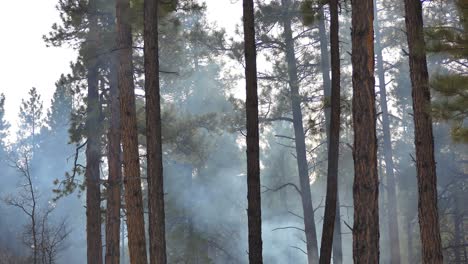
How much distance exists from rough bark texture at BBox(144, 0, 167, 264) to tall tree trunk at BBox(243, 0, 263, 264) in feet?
5.72

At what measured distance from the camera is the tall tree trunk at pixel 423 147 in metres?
10.3

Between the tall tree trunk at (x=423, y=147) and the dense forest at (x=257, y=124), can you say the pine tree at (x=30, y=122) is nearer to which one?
the dense forest at (x=257, y=124)

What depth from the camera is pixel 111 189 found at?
1678cm

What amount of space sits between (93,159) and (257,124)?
815 cm

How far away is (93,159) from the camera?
18219 millimetres

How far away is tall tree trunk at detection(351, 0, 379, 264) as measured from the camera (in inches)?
358

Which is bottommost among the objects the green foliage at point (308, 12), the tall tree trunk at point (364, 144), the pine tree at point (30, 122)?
the tall tree trunk at point (364, 144)

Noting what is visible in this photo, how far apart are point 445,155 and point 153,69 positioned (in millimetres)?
23799

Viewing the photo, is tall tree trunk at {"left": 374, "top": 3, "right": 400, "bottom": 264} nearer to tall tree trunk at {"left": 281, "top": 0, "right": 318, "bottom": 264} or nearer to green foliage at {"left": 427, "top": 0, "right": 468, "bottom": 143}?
tall tree trunk at {"left": 281, "top": 0, "right": 318, "bottom": 264}

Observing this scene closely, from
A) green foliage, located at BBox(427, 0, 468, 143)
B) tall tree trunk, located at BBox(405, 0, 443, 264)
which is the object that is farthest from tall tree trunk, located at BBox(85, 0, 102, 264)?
green foliage, located at BBox(427, 0, 468, 143)

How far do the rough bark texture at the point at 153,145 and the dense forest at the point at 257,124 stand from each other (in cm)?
3

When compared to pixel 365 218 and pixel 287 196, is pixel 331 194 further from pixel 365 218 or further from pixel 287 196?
pixel 287 196

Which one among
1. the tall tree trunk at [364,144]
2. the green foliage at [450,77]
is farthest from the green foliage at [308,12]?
the green foliage at [450,77]

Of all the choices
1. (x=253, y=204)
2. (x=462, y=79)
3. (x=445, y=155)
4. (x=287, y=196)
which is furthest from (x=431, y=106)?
(x=287, y=196)
